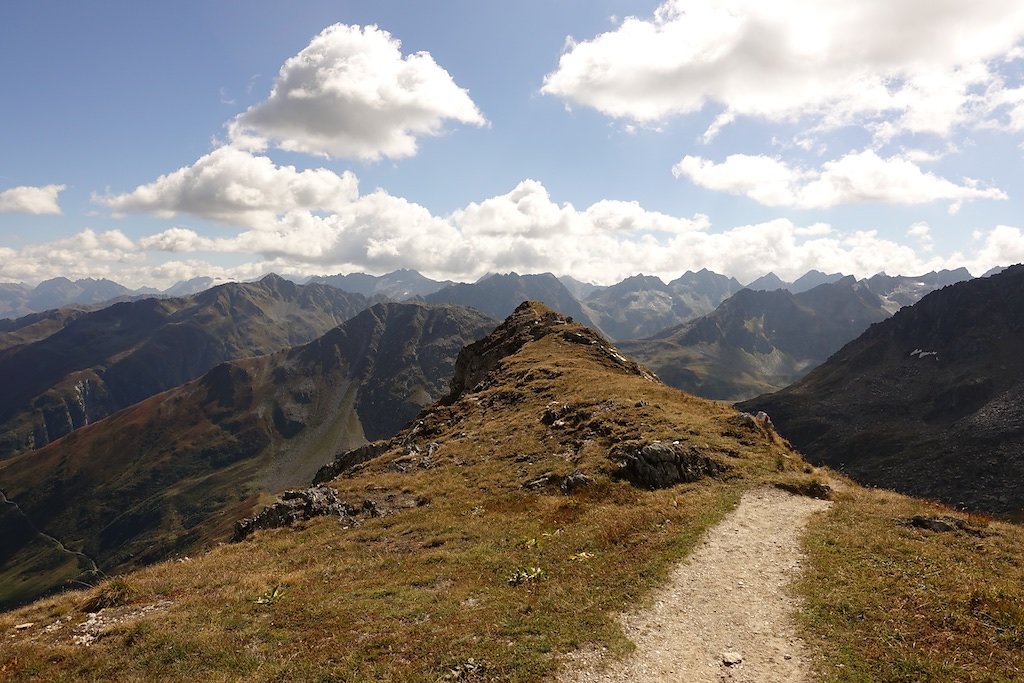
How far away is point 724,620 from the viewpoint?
1728 centimetres

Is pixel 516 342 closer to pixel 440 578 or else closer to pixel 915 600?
pixel 440 578

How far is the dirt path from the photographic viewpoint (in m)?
14.5

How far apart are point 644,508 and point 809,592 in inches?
403

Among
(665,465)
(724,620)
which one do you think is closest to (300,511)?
(665,465)

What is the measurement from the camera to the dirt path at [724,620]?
14.5 meters

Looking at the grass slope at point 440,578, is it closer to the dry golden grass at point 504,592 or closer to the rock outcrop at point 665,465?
the dry golden grass at point 504,592

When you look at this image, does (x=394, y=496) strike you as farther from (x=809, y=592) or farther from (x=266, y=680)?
(x=809, y=592)

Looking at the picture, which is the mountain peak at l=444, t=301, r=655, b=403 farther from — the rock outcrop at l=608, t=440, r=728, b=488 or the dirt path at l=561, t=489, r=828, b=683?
the dirt path at l=561, t=489, r=828, b=683

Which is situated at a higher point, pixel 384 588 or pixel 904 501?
pixel 384 588

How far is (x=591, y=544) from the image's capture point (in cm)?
2394

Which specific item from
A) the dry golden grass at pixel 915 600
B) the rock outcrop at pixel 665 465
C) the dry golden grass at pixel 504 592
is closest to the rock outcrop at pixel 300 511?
the dry golden grass at pixel 504 592

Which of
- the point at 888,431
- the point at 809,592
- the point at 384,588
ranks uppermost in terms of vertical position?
the point at 384,588

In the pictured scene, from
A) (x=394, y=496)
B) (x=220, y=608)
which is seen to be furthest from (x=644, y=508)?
(x=220, y=608)

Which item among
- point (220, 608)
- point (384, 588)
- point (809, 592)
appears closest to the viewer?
point (809, 592)
